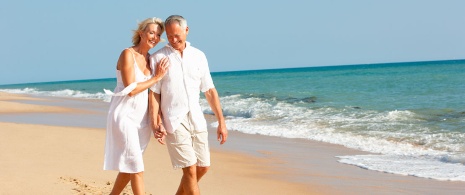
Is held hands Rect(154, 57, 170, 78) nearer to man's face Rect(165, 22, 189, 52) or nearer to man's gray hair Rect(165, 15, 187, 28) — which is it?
man's face Rect(165, 22, 189, 52)

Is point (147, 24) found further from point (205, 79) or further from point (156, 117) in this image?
point (156, 117)

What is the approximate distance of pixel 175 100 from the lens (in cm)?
478

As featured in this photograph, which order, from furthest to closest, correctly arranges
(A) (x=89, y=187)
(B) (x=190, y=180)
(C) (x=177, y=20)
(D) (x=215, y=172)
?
1. (D) (x=215, y=172)
2. (A) (x=89, y=187)
3. (B) (x=190, y=180)
4. (C) (x=177, y=20)

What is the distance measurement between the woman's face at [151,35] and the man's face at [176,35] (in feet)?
0.47

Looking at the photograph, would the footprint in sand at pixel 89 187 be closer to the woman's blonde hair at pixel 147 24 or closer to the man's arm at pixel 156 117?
the man's arm at pixel 156 117

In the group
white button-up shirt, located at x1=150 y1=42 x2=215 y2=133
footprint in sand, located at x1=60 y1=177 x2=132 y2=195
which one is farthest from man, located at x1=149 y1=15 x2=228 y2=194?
footprint in sand, located at x1=60 y1=177 x2=132 y2=195

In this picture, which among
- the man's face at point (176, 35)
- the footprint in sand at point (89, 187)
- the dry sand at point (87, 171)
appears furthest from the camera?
the dry sand at point (87, 171)

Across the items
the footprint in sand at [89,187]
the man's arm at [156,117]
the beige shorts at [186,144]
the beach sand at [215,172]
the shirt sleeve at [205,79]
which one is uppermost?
the shirt sleeve at [205,79]

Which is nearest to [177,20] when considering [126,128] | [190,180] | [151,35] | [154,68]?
[151,35]

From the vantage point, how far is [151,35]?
4.83 m

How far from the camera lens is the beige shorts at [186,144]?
187 inches

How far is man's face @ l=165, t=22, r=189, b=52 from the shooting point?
465 centimetres

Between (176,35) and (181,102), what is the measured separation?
0.52 meters

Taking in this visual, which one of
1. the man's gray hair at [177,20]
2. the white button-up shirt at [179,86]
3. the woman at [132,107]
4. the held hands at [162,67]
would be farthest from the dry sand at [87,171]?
the man's gray hair at [177,20]
